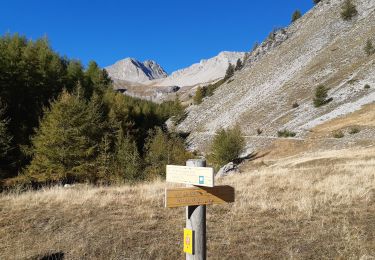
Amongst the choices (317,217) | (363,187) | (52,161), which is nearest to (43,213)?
(317,217)

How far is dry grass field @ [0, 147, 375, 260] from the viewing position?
689 cm

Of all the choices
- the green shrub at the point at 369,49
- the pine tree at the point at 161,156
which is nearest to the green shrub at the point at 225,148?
the pine tree at the point at 161,156

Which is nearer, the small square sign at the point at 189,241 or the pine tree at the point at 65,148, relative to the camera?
the small square sign at the point at 189,241

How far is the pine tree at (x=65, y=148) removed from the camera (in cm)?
2759

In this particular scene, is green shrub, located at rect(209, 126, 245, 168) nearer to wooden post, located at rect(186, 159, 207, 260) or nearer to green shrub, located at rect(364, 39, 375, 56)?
green shrub, located at rect(364, 39, 375, 56)

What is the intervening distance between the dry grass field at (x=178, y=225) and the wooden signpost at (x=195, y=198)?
184 cm

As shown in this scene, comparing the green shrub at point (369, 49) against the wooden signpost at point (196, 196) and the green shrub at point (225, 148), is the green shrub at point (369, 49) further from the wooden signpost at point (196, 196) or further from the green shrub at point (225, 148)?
the wooden signpost at point (196, 196)

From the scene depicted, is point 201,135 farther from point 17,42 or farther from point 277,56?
point 17,42

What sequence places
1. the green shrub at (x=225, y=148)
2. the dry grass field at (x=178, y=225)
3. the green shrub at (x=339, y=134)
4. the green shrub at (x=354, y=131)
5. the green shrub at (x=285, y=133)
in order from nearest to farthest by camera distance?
the dry grass field at (x=178, y=225) → the green shrub at (x=354, y=131) → the green shrub at (x=339, y=134) → the green shrub at (x=225, y=148) → the green shrub at (x=285, y=133)

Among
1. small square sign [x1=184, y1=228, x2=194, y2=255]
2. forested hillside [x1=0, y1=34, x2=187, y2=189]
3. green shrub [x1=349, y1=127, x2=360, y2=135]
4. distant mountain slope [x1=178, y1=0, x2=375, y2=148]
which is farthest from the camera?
distant mountain slope [x1=178, y1=0, x2=375, y2=148]

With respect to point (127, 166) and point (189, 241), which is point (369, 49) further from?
point (189, 241)

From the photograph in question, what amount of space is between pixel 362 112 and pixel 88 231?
52771 millimetres

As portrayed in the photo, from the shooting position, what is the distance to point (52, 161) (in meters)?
27.6

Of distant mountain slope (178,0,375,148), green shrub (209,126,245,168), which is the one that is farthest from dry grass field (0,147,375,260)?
distant mountain slope (178,0,375,148)
